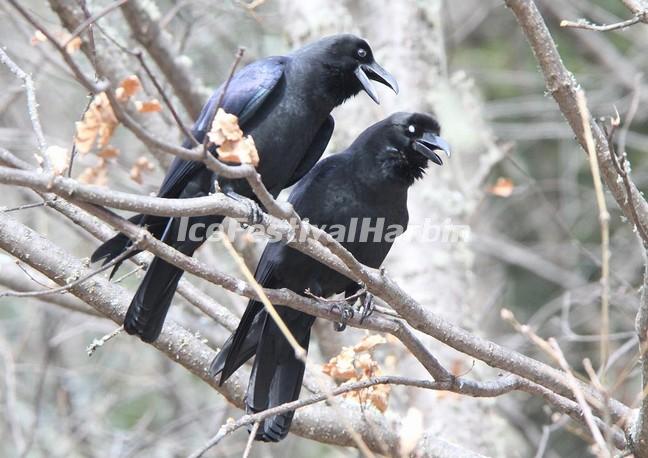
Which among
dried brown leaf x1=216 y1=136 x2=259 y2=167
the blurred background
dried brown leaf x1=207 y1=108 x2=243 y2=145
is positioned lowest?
the blurred background

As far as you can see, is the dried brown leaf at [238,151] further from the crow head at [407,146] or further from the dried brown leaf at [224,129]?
the crow head at [407,146]

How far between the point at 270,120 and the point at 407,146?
0.66 metres

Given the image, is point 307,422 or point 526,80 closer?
point 307,422

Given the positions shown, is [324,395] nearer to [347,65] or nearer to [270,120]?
[270,120]

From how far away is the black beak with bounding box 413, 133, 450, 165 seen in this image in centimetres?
413

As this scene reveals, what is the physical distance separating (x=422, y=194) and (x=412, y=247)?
0.34 m

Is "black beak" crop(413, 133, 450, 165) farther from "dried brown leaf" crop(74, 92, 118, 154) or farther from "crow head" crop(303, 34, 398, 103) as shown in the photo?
"dried brown leaf" crop(74, 92, 118, 154)

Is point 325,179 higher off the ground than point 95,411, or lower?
higher

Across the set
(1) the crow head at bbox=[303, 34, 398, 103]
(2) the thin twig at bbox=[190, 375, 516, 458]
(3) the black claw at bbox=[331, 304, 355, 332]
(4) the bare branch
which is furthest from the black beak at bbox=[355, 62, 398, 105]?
(2) the thin twig at bbox=[190, 375, 516, 458]

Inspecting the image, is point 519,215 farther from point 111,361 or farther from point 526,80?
point 111,361

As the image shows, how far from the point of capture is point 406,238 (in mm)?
5781

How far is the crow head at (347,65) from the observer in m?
4.15

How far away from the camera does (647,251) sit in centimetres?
301

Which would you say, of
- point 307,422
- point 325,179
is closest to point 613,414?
point 307,422
